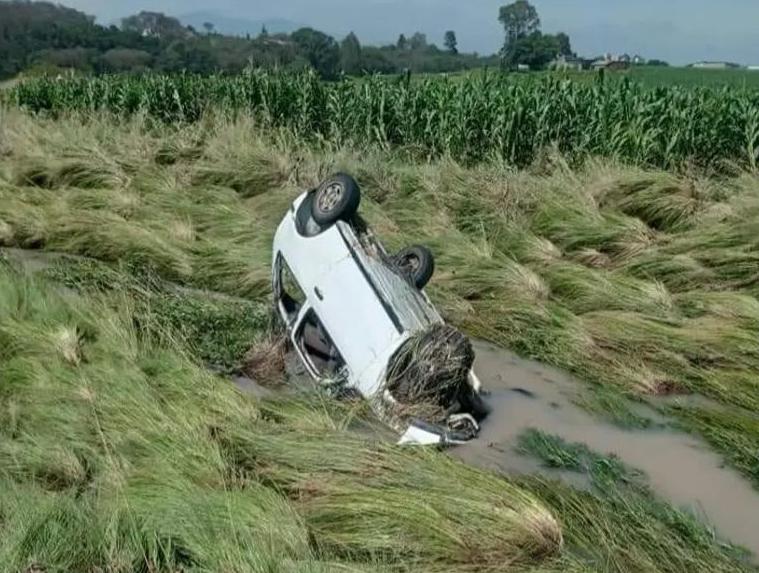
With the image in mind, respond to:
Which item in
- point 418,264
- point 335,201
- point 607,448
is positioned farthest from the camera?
point 418,264

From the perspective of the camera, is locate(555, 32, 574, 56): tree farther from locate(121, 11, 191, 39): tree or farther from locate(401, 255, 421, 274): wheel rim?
locate(121, 11, 191, 39): tree

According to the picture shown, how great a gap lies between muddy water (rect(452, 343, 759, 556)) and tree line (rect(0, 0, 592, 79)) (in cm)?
968

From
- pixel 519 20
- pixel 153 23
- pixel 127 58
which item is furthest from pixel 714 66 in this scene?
pixel 153 23

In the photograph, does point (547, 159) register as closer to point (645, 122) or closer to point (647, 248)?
point (645, 122)

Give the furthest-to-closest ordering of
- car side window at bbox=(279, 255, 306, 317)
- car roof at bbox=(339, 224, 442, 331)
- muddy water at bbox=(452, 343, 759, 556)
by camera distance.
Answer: car side window at bbox=(279, 255, 306, 317) → car roof at bbox=(339, 224, 442, 331) → muddy water at bbox=(452, 343, 759, 556)

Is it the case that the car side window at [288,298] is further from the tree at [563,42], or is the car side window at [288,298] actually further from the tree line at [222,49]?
the tree at [563,42]

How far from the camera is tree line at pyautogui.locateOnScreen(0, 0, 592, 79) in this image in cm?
2027

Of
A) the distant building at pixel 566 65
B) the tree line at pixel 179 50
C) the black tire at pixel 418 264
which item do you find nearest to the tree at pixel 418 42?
the tree line at pixel 179 50

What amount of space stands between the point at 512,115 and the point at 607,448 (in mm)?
7562

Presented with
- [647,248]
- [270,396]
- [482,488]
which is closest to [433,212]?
[647,248]

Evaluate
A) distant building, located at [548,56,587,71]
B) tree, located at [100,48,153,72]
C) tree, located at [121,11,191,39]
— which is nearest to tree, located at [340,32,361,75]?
distant building, located at [548,56,587,71]

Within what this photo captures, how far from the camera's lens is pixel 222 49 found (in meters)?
35.1

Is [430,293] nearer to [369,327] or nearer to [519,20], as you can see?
[369,327]

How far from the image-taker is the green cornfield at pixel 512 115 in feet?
36.6
